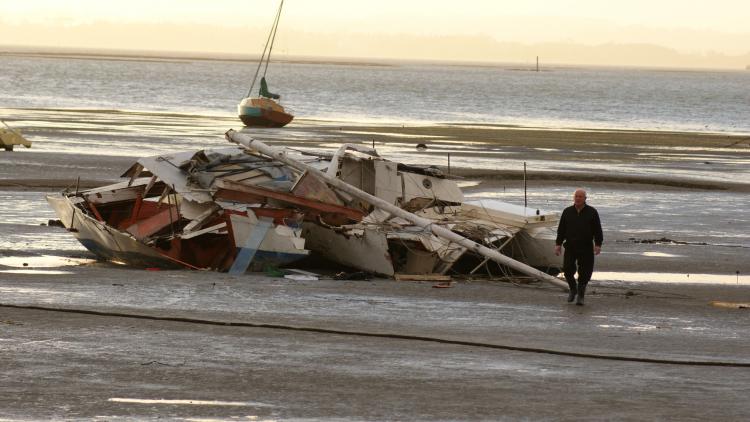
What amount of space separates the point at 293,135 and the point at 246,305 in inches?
1758

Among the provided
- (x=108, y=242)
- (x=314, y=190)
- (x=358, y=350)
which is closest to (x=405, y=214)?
(x=314, y=190)

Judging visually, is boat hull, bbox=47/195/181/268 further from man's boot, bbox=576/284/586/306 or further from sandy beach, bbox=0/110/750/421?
man's boot, bbox=576/284/586/306

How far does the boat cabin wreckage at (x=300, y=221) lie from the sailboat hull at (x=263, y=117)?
4469cm

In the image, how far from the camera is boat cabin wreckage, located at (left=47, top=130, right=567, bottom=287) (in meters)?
20.9

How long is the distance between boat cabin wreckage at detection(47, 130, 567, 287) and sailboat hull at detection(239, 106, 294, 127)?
44692 mm

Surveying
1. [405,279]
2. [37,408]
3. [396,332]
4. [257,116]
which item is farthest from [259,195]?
[257,116]

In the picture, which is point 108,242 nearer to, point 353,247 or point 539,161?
point 353,247

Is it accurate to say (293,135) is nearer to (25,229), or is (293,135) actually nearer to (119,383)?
(25,229)

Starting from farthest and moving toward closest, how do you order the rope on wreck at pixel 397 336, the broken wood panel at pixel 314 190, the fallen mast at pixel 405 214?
1. the broken wood panel at pixel 314 190
2. the fallen mast at pixel 405 214
3. the rope on wreck at pixel 397 336

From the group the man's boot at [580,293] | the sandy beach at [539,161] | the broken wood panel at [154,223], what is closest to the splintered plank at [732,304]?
the man's boot at [580,293]

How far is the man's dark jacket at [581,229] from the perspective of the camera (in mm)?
18094

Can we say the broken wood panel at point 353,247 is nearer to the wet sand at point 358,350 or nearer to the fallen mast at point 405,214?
the fallen mast at point 405,214

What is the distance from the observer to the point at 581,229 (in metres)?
18.1

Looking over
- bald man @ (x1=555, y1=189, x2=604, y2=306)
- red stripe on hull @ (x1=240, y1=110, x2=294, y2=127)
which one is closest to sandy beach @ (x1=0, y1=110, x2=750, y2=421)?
bald man @ (x1=555, y1=189, x2=604, y2=306)
